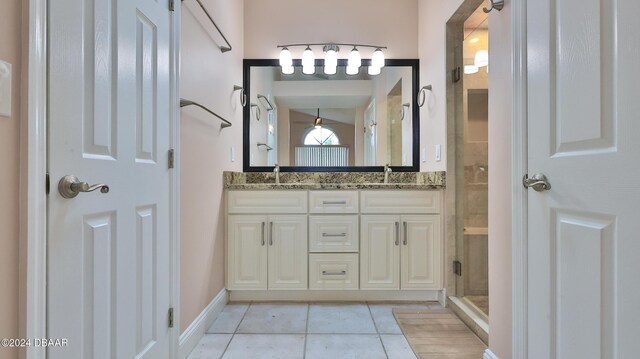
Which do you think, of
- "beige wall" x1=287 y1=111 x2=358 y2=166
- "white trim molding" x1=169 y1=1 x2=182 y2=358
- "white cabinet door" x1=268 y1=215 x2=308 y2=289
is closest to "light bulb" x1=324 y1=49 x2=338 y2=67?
"beige wall" x1=287 y1=111 x2=358 y2=166

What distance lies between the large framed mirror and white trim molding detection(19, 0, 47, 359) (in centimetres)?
202

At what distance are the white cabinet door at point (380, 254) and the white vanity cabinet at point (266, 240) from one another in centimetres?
43

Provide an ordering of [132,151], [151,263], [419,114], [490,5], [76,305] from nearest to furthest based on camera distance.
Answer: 1. [76,305]
2. [132,151]
3. [151,263]
4. [490,5]
5. [419,114]

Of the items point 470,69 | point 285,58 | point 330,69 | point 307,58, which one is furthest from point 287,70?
point 470,69

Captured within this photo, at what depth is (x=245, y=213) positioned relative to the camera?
2338 millimetres

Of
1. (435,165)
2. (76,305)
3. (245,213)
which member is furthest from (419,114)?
(76,305)

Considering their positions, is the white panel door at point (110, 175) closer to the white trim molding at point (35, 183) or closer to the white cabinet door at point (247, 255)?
the white trim molding at point (35, 183)

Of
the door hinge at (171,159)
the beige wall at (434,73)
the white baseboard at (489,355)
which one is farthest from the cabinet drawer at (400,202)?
the door hinge at (171,159)

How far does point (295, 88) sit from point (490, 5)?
1.72m

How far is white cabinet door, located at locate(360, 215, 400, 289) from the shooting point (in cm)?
232

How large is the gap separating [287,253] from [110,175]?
1490 millimetres

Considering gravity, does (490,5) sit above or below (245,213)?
above

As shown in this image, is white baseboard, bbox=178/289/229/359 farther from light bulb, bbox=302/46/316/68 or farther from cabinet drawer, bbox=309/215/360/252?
light bulb, bbox=302/46/316/68

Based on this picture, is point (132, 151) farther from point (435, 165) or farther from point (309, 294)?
point (435, 165)
